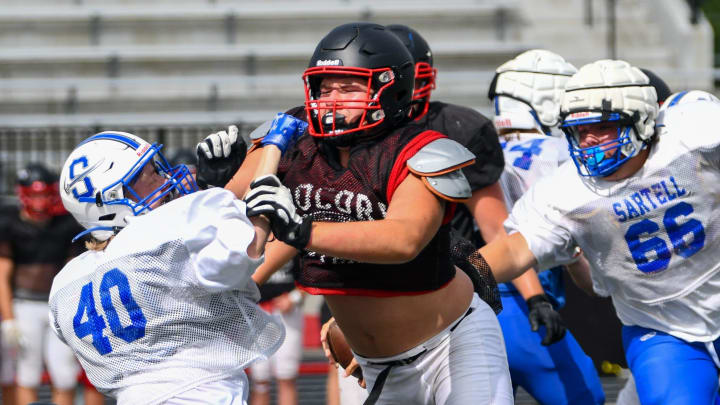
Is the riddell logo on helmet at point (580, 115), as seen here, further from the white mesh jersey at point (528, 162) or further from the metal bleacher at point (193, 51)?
the metal bleacher at point (193, 51)

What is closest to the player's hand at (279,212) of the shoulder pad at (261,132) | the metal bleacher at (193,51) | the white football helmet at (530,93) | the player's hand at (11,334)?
the shoulder pad at (261,132)

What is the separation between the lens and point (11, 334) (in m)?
5.88

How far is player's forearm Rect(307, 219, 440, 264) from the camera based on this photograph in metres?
2.39

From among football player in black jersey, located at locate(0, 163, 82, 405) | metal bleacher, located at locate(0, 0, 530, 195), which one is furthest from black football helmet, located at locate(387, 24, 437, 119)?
metal bleacher, located at locate(0, 0, 530, 195)

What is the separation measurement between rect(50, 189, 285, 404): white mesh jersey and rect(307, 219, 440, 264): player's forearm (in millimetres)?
173

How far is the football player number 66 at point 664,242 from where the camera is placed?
3352 mm

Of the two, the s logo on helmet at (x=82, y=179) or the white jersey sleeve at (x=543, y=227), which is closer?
the s logo on helmet at (x=82, y=179)

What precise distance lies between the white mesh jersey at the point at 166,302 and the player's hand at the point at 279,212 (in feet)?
0.28

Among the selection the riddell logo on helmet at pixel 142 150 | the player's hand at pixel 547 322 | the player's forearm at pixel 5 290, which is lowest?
the player's forearm at pixel 5 290

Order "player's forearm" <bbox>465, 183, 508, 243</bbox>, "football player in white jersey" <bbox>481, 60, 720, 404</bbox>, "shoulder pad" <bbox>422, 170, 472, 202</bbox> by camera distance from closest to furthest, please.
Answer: "shoulder pad" <bbox>422, 170, 472, 202</bbox> < "football player in white jersey" <bbox>481, 60, 720, 404</bbox> < "player's forearm" <bbox>465, 183, 508, 243</bbox>

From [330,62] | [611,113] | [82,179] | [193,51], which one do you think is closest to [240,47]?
[193,51]

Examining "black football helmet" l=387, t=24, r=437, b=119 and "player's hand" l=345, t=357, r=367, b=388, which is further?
"black football helmet" l=387, t=24, r=437, b=119

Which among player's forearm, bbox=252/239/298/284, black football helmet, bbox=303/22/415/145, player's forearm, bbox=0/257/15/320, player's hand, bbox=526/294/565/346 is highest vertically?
black football helmet, bbox=303/22/415/145

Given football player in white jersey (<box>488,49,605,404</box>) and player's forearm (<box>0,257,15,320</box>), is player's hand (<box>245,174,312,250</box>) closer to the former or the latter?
football player in white jersey (<box>488,49,605,404</box>)
